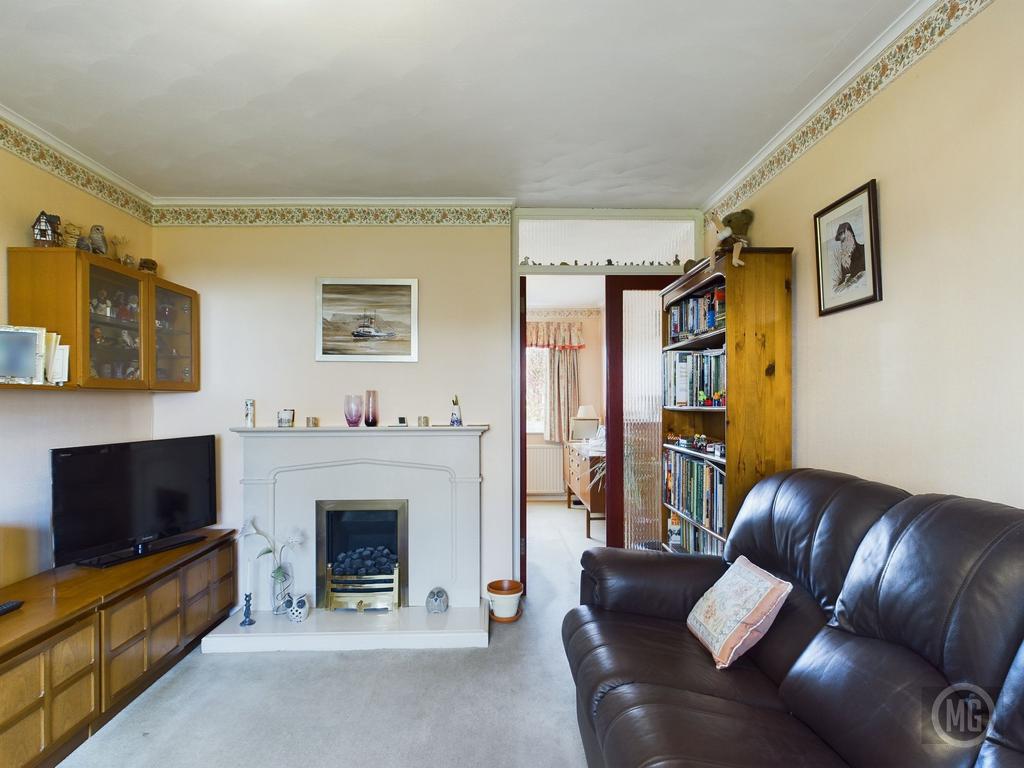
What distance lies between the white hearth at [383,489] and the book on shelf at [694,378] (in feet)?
3.96

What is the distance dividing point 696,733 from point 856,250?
1795mm

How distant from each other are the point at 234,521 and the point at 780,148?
382 centimetres

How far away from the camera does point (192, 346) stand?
132 inches

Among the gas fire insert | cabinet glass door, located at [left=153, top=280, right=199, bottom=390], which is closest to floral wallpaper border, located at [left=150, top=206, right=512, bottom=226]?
cabinet glass door, located at [left=153, top=280, right=199, bottom=390]

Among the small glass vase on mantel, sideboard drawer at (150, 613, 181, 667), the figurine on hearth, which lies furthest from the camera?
the small glass vase on mantel

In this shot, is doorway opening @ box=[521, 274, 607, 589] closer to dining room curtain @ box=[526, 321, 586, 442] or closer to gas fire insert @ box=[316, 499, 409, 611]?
→ dining room curtain @ box=[526, 321, 586, 442]

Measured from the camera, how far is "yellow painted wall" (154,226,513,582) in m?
3.43

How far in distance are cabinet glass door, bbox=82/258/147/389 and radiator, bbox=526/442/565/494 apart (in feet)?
16.3

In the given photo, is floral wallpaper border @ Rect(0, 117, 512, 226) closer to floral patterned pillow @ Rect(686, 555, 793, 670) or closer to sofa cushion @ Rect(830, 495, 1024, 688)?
floral patterned pillow @ Rect(686, 555, 793, 670)

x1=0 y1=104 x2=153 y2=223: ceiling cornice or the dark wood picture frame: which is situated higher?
x1=0 y1=104 x2=153 y2=223: ceiling cornice

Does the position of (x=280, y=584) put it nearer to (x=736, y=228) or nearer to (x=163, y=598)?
(x=163, y=598)

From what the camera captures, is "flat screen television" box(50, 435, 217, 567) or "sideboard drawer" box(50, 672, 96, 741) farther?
"flat screen television" box(50, 435, 217, 567)

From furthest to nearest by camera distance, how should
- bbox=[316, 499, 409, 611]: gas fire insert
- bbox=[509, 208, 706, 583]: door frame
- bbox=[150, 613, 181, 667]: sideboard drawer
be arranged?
1. bbox=[509, 208, 706, 583]: door frame
2. bbox=[316, 499, 409, 611]: gas fire insert
3. bbox=[150, 613, 181, 667]: sideboard drawer

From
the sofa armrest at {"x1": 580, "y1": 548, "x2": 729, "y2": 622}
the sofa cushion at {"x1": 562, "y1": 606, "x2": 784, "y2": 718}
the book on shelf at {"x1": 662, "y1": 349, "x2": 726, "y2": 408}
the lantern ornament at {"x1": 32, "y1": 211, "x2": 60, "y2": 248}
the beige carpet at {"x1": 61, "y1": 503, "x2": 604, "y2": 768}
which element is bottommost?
the beige carpet at {"x1": 61, "y1": 503, "x2": 604, "y2": 768}
